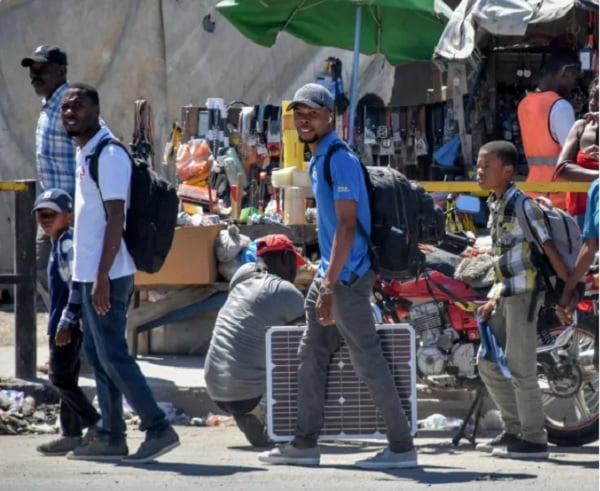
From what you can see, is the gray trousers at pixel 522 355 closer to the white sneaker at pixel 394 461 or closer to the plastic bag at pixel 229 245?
the white sneaker at pixel 394 461

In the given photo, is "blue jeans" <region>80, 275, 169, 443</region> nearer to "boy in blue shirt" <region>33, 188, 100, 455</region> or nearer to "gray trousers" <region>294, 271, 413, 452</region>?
"boy in blue shirt" <region>33, 188, 100, 455</region>

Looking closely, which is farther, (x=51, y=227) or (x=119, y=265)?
(x=51, y=227)

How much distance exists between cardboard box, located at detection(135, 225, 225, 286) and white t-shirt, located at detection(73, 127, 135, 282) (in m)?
2.91

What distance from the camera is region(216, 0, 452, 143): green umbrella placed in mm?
12680

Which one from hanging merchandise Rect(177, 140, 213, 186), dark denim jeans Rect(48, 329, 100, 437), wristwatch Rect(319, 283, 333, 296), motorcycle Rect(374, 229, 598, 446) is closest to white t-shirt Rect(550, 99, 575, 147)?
motorcycle Rect(374, 229, 598, 446)

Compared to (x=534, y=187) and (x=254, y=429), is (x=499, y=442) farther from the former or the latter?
(x=534, y=187)

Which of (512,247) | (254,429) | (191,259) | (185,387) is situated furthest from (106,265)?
(191,259)

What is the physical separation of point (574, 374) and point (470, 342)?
622 millimetres

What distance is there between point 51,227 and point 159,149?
6.44 metres

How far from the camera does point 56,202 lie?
8.31 meters

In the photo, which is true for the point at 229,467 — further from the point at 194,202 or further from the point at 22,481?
the point at 194,202

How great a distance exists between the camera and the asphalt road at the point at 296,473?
7.21 metres

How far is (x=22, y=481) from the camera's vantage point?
7449 millimetres

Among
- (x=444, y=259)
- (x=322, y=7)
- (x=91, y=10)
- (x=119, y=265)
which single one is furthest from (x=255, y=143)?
(x=119, y=265)
